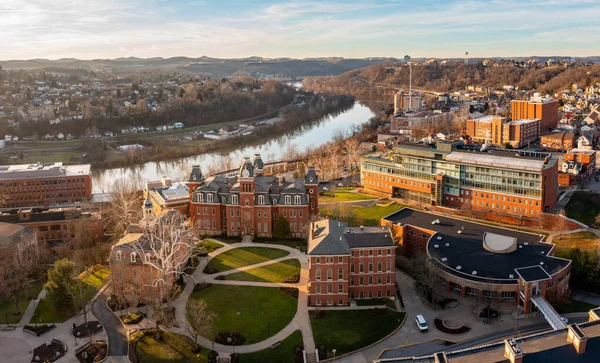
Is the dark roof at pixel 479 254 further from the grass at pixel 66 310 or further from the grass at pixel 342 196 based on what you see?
the grass at pixel 66 310

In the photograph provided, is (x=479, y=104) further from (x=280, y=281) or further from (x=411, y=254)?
(x=280, y=281)

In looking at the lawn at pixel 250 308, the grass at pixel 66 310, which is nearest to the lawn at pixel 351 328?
the lawn at pixel 250 308

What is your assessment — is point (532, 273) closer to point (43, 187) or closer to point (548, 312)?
point (548, 312)

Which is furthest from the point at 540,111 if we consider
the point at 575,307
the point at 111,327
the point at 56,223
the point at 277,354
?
the point at 111,327

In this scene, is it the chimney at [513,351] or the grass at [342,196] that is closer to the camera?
the chimney at [513,351]

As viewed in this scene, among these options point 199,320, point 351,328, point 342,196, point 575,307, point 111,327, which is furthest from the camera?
point 342,196

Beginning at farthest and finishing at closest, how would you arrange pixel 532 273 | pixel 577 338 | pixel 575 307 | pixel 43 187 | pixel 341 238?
pixel 43 187 < pixel 341 238 < pixel 532 273 < pixel 575 307 < pixel 577 338
